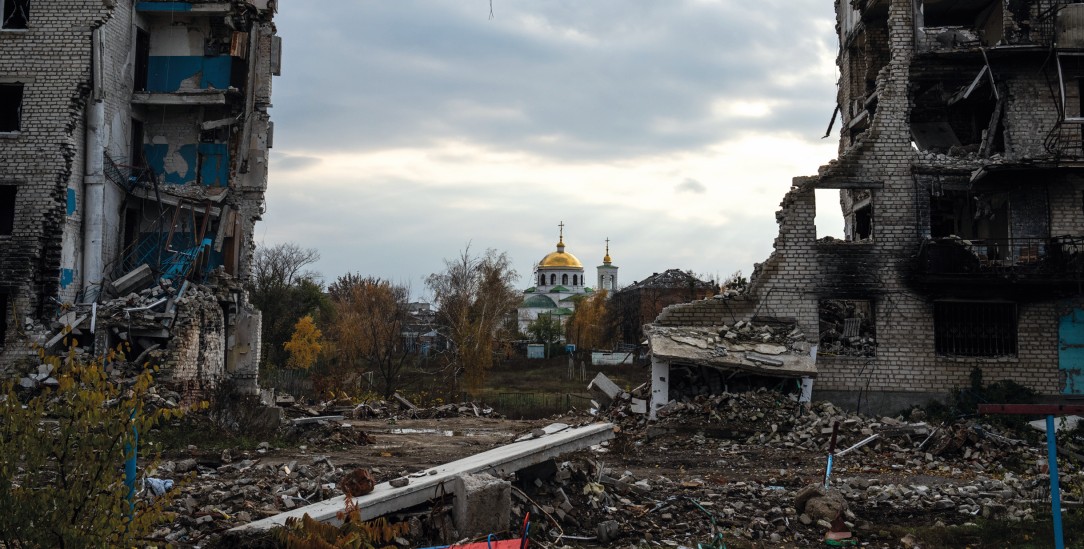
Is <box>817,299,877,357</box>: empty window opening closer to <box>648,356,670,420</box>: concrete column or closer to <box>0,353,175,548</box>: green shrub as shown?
<box>648,356,670,420</box>: concrete column

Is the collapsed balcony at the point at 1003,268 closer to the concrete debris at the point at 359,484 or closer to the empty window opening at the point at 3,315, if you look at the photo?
the concrete debris at the point at 359,484

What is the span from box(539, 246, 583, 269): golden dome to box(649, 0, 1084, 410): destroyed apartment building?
80506 millimetres

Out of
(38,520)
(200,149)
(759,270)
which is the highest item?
(200,149)

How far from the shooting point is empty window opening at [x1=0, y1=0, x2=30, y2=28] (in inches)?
795

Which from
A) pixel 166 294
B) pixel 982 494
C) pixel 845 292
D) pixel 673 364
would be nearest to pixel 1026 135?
pixel 845 292

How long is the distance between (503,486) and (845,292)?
12.8 m

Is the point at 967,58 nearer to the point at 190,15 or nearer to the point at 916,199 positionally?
the point at 916,199

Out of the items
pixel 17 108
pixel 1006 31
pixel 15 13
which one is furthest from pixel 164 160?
pixel 1006 31

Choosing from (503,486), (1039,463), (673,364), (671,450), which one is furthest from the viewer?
(673,364)

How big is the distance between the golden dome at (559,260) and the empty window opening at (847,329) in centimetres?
7834

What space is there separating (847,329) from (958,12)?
27.6 ft

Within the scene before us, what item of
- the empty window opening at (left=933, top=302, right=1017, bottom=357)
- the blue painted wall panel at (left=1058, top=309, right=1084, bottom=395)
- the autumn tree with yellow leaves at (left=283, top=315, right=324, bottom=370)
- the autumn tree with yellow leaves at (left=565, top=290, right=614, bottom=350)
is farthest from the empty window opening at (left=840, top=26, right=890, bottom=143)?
the autumn tree with yellow leaves at (left=565, top=290, right=614, bottom=350)

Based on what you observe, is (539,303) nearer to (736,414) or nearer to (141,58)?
(141,58)

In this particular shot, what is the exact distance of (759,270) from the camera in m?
19.8
